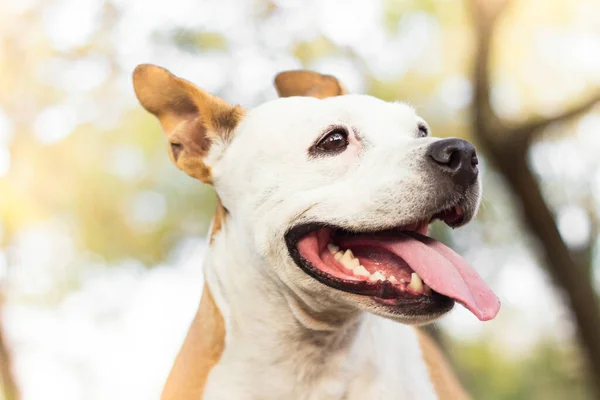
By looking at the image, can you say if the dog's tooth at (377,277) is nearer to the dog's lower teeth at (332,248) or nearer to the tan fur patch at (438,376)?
the dog's lower teeth at (332,248)

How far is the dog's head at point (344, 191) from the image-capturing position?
7.92ft

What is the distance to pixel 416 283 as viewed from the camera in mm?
2404

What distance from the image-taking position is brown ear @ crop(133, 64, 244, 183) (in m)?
2.94

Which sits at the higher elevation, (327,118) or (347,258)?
(327,118)

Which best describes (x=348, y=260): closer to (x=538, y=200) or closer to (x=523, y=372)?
(x=538, y=200)

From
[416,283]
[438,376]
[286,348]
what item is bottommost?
[438,376]

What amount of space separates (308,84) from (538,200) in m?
3.87

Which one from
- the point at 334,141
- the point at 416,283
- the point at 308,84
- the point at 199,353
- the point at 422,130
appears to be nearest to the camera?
the point at 416,283

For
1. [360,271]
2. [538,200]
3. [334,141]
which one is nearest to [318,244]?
[360,271]

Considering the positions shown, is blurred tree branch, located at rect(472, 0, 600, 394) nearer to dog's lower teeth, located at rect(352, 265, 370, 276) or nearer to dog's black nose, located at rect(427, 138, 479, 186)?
dog's black nose, located at rect(427, 138, 479, 186)

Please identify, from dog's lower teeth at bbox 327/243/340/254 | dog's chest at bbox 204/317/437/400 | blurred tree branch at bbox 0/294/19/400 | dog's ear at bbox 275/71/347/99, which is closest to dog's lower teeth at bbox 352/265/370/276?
dog's lower teeth at bbox 327/243/340/254

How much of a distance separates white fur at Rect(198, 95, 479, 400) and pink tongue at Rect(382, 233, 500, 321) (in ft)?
0.79

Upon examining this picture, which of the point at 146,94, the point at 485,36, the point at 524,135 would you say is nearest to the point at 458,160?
the point at 146,94

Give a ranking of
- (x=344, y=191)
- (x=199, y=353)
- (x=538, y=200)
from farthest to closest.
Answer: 1. (x=538, y=200)
2. (x=199, y=353)
3. (x=344, y=191)
